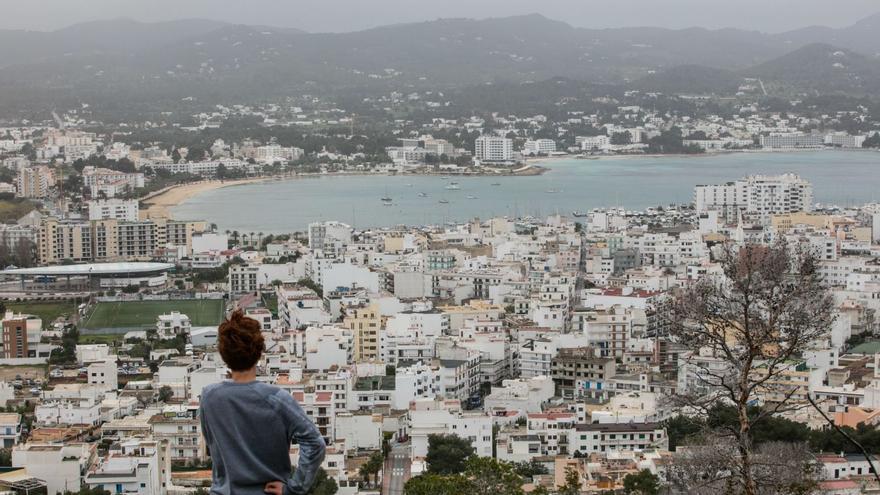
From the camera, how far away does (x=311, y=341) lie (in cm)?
841

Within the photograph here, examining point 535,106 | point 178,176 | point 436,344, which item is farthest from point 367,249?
point 535,106

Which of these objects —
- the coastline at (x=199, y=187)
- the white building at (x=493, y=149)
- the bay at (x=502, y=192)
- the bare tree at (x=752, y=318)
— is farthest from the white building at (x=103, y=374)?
the white building at (x=493, y=149)

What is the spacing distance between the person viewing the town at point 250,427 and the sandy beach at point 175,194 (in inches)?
669

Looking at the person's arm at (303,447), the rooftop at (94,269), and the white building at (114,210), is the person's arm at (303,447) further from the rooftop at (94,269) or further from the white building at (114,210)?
the white building at (114,210)

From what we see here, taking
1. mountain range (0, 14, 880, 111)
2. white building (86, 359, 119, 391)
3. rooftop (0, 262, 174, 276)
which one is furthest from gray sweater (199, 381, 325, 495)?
mountain range (0, 14, 880, 111)

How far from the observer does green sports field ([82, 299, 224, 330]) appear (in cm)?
1060

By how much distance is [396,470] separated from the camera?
6406mm

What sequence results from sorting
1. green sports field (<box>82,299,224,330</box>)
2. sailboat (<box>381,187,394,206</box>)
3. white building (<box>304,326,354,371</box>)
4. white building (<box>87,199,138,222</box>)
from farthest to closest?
sailboat (<box>381,187,394,206</box>), white building (<box>87,199,138,222</box>), green sports field (<box>82,299,224,330</box>), white building (<box>304,326,354,371</box>)

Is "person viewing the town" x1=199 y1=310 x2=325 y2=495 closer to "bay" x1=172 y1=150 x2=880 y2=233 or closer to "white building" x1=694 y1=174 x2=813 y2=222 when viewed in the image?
"bay" x1=172 y1=150 x2=880 y2=233

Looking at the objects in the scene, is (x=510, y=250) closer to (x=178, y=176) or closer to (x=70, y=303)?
(x=70, y=303)

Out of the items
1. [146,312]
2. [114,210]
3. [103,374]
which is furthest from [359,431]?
[114,210]

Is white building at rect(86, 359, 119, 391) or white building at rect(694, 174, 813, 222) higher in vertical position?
white building at rect(694, 174, 813, 222)

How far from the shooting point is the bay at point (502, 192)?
2072 cm

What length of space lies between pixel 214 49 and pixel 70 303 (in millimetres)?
48691
